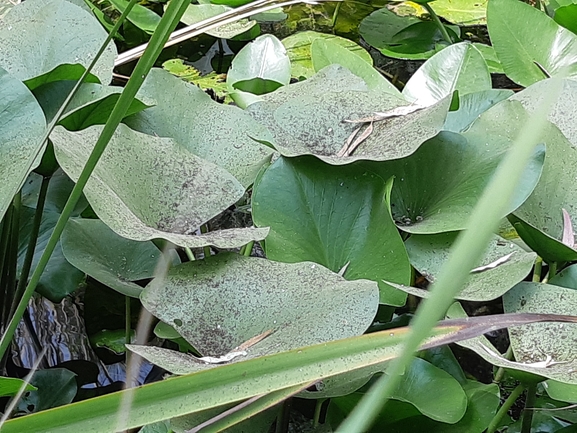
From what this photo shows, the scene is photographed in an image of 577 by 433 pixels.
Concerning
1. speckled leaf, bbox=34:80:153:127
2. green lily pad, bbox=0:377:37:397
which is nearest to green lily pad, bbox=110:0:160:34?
speckled leaf, bbox=34:80:153:127

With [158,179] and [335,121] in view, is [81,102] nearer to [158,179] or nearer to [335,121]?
[158,179]

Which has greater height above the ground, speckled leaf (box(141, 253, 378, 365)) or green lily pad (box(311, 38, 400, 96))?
green lily pad (box(311, 38, 400, 96))

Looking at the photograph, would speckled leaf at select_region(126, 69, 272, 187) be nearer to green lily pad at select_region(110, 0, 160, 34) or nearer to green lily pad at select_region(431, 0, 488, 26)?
green lily pad at select_region(110, 0, 160, 34)

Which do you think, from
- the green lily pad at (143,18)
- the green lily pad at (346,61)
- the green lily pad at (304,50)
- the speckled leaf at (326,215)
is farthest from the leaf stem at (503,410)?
the green lily pad at (143,18)

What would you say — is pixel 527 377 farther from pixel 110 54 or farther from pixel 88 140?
pixel 110 54

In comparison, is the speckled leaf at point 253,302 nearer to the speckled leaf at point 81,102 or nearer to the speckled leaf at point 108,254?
the speckled leaf at point 108,254

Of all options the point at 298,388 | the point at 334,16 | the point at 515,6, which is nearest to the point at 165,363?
the point at 298,388
